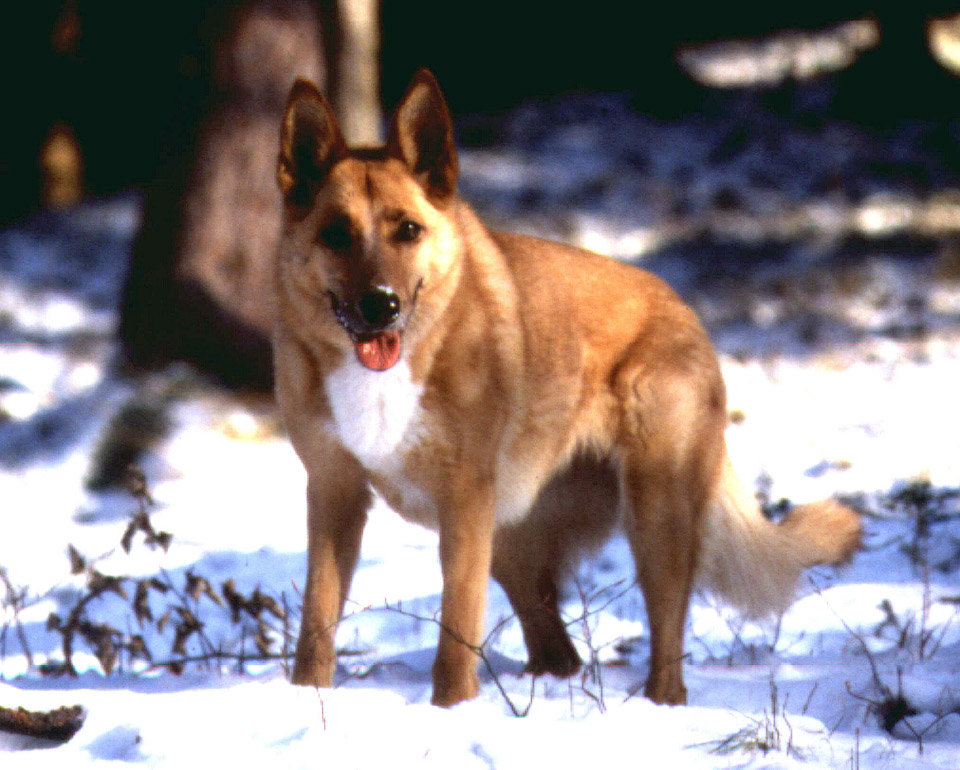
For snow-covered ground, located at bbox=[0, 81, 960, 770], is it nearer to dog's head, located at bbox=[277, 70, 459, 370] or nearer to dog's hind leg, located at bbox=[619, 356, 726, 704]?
dog's hind leg, located at bbox=[619, 356, 726, 704]

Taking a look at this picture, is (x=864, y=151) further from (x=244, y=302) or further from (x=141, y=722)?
(x=141, y=722)

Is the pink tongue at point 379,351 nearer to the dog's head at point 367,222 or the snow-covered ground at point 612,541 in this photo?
the dog's head at point 367,222

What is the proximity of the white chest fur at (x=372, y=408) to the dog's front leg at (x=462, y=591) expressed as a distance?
284mm

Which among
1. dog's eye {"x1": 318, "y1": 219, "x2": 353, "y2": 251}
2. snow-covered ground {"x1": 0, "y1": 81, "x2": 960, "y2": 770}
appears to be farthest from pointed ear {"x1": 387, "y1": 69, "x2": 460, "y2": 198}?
snow-covered ground {"x1": 0, "y1": 81, "x2": 960, "y2": 770}

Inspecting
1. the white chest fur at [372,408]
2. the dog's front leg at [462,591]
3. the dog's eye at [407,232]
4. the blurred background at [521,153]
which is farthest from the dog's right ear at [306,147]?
the blurred background at [521,153]

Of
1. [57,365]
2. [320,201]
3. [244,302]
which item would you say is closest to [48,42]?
[57,365]

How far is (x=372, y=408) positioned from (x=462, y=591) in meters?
0.63

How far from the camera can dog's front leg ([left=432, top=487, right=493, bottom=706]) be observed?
3.62m

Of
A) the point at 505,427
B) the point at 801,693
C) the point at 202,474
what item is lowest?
the point at 202,474

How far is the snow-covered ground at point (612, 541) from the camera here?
3.06m

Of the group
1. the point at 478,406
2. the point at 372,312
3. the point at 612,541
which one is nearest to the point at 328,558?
the point at 478,406

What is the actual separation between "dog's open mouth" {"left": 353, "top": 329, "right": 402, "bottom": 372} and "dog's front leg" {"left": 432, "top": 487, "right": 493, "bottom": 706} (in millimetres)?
476

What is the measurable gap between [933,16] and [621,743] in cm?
1258

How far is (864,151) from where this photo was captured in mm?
12523
